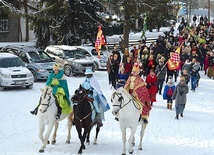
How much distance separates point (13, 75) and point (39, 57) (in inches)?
170

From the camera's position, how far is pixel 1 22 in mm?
46031

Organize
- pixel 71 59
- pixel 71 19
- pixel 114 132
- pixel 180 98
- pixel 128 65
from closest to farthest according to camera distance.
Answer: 1. pixel 114 132
2. pixel 180 98
3. pixel 128 65
4. pixel 71 59
5. pixel 71 19

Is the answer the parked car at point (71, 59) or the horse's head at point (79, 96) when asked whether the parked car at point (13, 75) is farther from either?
the horse's head at point (79, 96)

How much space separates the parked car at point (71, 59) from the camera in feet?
86.2

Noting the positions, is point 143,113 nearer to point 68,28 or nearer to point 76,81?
point 76,81

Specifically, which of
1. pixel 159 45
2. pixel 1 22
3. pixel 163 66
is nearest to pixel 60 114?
pixel 163 66

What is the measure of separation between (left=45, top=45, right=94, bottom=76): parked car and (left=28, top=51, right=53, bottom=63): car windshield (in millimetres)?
1329

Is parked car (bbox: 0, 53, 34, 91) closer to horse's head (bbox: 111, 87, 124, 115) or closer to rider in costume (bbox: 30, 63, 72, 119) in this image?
rider in costume (bbox: 30, 63, 72, 119)

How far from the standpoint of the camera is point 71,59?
26.8 metres

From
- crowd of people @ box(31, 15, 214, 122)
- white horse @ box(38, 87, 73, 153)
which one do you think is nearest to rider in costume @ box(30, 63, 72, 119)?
crowd of people @ box(31, 15, 214, 122)

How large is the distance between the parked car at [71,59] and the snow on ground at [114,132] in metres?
5.64

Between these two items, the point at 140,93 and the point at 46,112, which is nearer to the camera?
the point at 46,112

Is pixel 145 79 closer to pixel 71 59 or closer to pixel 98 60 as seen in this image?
pixel 71 59

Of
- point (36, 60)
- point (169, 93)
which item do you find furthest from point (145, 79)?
point (36, 60)
